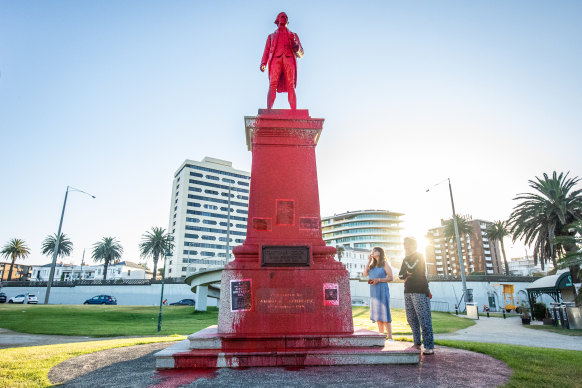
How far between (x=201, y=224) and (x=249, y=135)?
9613 centimetres

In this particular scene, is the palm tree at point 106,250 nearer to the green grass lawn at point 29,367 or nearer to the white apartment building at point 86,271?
the white apartment building at point 86,271

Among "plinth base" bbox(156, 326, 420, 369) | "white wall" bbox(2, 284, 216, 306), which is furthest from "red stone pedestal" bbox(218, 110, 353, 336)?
"white wall" bbox(2, 284, 216, 306)

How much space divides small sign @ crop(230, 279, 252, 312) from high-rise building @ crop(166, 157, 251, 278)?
295 ft

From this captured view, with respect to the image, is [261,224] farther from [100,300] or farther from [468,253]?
[468,253]

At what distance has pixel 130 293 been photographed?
52.6 m

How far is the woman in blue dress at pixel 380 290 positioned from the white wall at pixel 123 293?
162ft

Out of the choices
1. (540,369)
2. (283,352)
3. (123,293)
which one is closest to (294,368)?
(283,352)

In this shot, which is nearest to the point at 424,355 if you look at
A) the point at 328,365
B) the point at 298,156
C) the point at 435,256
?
the point at 328,365

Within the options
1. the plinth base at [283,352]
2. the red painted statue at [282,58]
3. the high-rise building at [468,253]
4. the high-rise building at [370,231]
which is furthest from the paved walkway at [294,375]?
the high-rise building at [468,253]

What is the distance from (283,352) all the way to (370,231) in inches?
4195

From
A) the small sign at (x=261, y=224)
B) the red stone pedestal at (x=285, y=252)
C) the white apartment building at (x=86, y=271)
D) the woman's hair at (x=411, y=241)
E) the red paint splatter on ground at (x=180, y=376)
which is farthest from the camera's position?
the white apartment building at (x=86, y=271)

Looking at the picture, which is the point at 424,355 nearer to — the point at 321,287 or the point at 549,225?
the point at 321,287

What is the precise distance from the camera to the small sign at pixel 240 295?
551 centimetres

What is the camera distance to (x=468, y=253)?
383 feet
